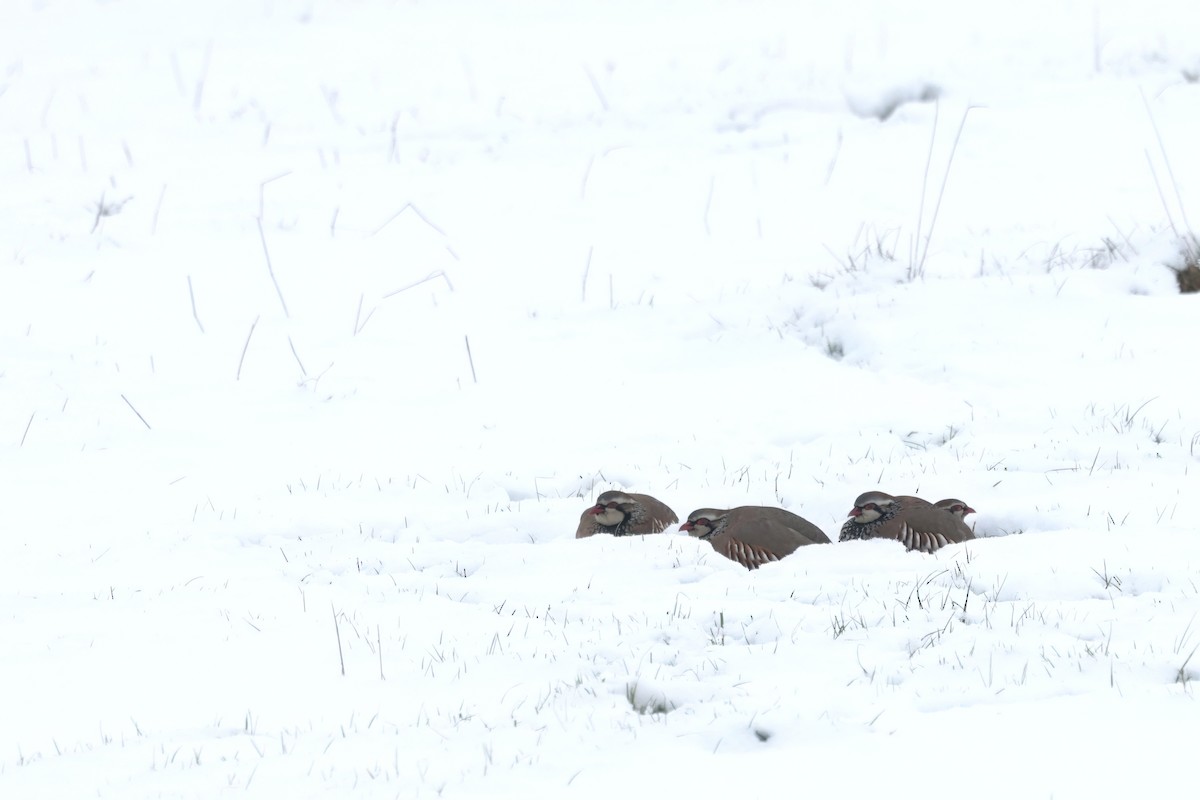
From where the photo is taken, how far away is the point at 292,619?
535 centimetres

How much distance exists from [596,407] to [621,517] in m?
2.47

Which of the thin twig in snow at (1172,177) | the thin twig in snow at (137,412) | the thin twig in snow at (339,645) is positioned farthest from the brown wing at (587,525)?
the thin twig in snow at (1172,177)

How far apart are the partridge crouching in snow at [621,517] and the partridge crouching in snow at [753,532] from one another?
0.77 feet

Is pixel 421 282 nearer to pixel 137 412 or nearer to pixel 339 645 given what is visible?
pixel 137 412

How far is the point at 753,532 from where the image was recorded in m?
5.93

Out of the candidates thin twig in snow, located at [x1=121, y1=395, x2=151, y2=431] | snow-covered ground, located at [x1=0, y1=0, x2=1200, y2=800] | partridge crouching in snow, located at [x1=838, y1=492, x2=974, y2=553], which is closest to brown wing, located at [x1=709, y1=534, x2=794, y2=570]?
snow-covered ground, located at [x1=0, y1=0, x2=1200, y2=800]

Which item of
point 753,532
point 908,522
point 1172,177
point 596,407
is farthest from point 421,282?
point 1172,177

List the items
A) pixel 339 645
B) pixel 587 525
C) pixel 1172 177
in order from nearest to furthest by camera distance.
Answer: pixel 339 645
pixel 587 525
pixel 1172 177

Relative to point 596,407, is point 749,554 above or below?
above

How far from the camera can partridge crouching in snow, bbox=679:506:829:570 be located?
233 inches

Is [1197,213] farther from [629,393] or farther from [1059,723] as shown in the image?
[1059,723]

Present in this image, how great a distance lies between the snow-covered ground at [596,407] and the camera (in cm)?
Answer: 413

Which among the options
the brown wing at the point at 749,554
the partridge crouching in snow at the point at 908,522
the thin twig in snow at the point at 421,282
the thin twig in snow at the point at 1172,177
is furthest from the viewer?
the thin twig in snow at the point at 1172,177

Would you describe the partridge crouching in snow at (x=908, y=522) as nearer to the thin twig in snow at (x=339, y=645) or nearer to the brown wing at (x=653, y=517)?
the brown wing at (x=653, y=517)
